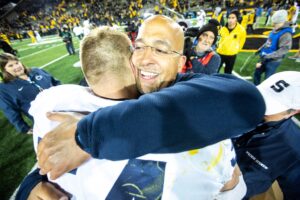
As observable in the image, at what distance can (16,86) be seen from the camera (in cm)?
339

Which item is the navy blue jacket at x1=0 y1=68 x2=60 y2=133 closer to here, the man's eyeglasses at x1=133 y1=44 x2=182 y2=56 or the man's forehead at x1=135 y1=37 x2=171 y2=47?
the man's eyeglasses at x1=133 y1=44 x2=182 y2=56

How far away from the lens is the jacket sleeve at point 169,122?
665mm

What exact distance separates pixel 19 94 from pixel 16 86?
0.15m

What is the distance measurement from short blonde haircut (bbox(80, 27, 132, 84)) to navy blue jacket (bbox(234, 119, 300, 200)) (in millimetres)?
1453

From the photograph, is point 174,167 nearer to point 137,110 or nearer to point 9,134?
point 137,110

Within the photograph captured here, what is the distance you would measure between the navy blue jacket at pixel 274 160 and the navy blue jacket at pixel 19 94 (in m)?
3.49

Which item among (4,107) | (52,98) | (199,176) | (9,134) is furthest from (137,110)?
(9,134)

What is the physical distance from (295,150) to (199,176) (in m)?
1.30

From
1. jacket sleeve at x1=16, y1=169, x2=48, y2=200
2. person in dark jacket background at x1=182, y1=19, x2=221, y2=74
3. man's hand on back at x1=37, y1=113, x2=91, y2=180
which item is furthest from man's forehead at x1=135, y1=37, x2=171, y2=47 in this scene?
person in dark jacket background at x1=182, y1=19, x2=221, y2=74

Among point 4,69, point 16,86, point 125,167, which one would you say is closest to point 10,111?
point 16,86

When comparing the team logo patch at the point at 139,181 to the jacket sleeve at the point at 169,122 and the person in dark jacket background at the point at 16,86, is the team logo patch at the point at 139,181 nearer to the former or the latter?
the jacket sleeve at the point at 169,122

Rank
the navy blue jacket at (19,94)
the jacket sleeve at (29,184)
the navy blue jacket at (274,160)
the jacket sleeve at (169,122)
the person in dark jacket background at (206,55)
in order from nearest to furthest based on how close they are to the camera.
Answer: the jacket sleeve at (169,122)
the jacket sleeve at (29,184)
the navy blue jacket at (274,160)
the navy blue jacket at (19,94)
the person in dark jacket background at (206,55)

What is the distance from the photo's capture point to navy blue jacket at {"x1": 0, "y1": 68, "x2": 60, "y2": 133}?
11.0ft

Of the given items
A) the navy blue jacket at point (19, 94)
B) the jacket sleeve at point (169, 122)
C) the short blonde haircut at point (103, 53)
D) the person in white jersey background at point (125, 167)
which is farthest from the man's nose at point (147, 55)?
the navy blue jacket at point (19, 94)
